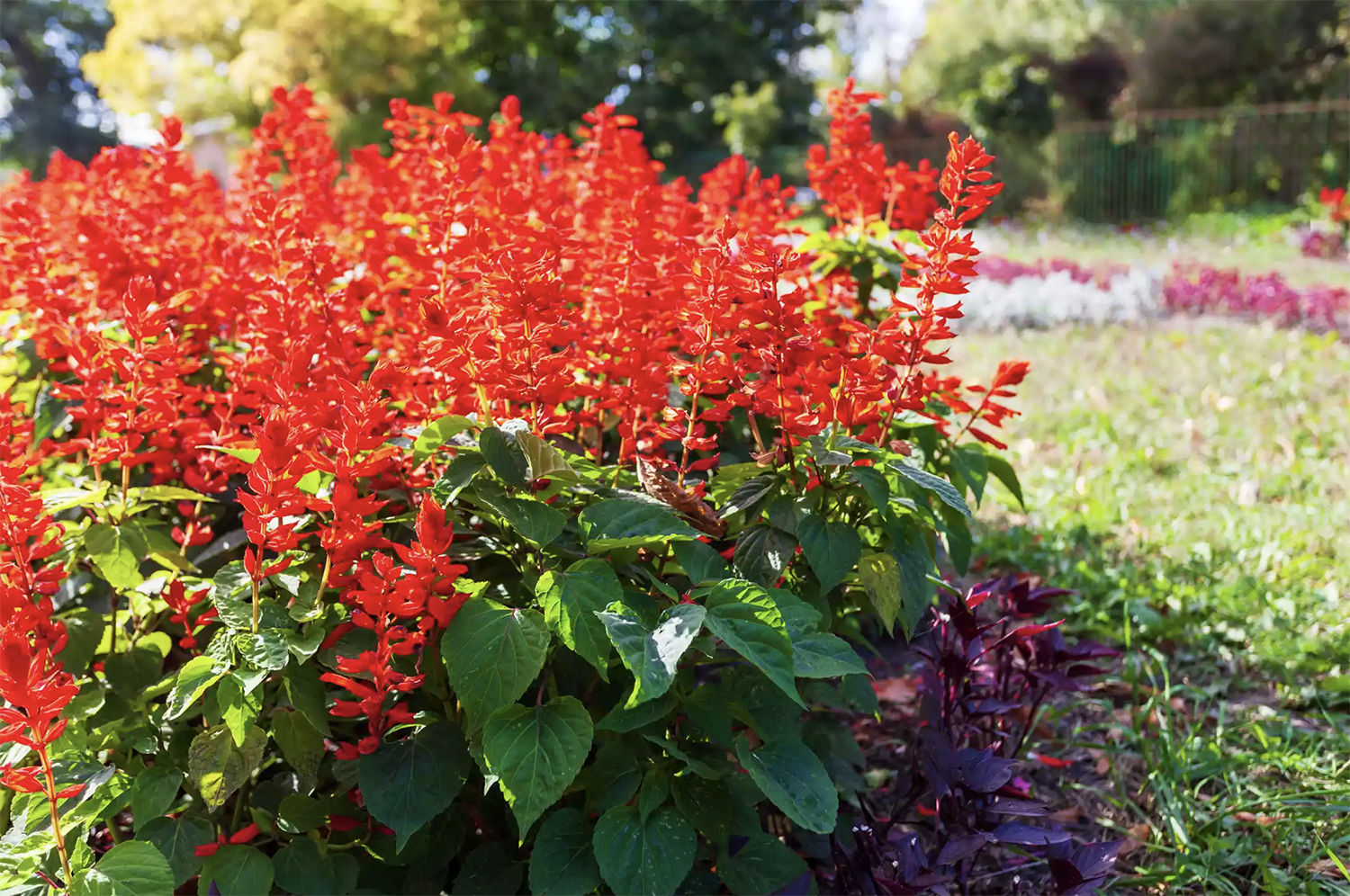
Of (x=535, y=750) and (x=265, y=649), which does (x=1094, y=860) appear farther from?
(x=265, y=649)

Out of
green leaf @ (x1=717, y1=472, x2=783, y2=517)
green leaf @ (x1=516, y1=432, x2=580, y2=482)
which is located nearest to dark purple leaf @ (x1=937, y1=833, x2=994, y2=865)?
green leaf @ (x1=717, y1=472, x2=783, y2=517)

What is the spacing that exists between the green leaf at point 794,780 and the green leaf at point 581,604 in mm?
274

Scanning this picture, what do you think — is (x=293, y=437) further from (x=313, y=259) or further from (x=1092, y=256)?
(x=1092, y=256)

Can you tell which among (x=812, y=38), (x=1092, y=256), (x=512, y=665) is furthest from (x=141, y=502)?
(x=812, y=38)

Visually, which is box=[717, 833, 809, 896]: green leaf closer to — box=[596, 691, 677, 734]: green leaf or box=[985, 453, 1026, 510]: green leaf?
box=[596, 691, 677, 734]: green leaf

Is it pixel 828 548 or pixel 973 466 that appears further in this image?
pixel 973 466

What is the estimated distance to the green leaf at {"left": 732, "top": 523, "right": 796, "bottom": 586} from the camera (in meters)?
1.58

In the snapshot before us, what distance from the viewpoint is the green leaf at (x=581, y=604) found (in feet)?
4.56

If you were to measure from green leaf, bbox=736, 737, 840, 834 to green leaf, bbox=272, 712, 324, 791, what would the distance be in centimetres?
66

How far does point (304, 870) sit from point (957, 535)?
127 centimetres

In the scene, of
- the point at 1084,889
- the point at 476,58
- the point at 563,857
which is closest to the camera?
the point at 563,857

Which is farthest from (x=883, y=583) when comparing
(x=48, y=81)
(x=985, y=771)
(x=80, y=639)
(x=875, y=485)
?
(x=48, y=81)

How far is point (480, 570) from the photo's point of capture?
1737 mm

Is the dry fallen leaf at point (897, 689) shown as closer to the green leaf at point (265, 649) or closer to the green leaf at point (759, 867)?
the green leaf at point (759, 867)
